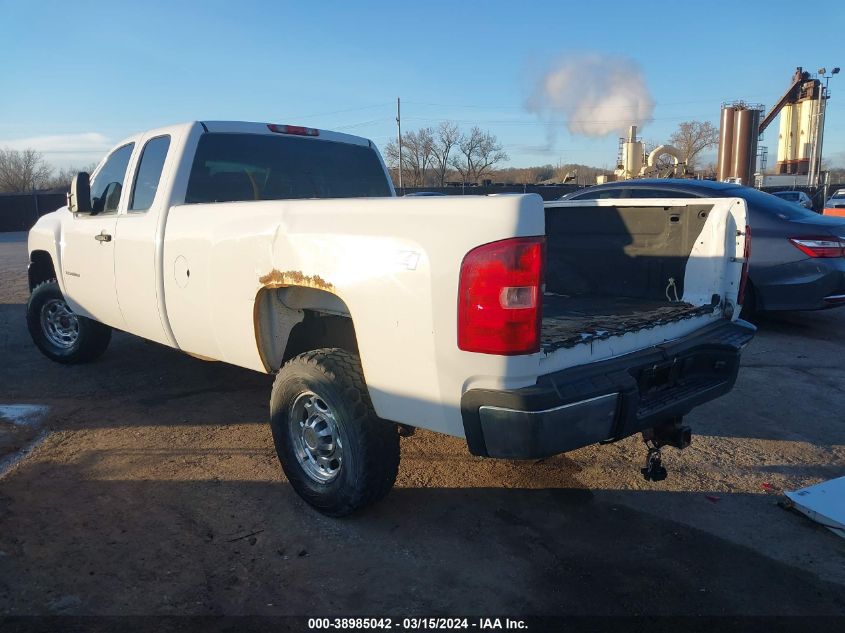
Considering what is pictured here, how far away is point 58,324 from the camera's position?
639 cm

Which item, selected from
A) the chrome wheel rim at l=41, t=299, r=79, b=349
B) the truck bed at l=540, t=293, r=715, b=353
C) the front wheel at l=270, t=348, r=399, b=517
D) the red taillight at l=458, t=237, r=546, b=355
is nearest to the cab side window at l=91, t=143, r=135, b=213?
the chrome wheel rim at l=41, t=299, r=79, b=349

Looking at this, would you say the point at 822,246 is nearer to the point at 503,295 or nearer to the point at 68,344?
the point at 503,295

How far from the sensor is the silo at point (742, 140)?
4088 cm

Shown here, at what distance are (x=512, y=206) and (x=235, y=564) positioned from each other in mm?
2101

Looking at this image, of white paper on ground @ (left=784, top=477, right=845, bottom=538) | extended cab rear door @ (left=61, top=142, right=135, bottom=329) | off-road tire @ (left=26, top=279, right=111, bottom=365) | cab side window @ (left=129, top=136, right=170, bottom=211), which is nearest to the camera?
white paper on ground @ (left=784, top=477, right=845, bottom=538)

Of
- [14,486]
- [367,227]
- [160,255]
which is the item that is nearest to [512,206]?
[367,227]

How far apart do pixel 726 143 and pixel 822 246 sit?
3902 centimetres

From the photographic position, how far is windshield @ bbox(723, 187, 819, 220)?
298 inches

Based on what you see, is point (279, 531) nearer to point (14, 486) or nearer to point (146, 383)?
point (14, 486)

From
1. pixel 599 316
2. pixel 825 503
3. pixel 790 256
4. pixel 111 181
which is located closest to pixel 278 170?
pixel 111 181

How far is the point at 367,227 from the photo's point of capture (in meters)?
2.92

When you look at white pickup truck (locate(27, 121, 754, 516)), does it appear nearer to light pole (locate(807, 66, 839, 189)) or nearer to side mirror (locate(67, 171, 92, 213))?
side mirror (locate(67, 171, 92, 213))

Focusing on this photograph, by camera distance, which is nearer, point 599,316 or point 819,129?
point 599,316

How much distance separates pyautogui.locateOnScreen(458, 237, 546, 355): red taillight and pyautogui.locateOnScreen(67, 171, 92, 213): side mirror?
384 cm
